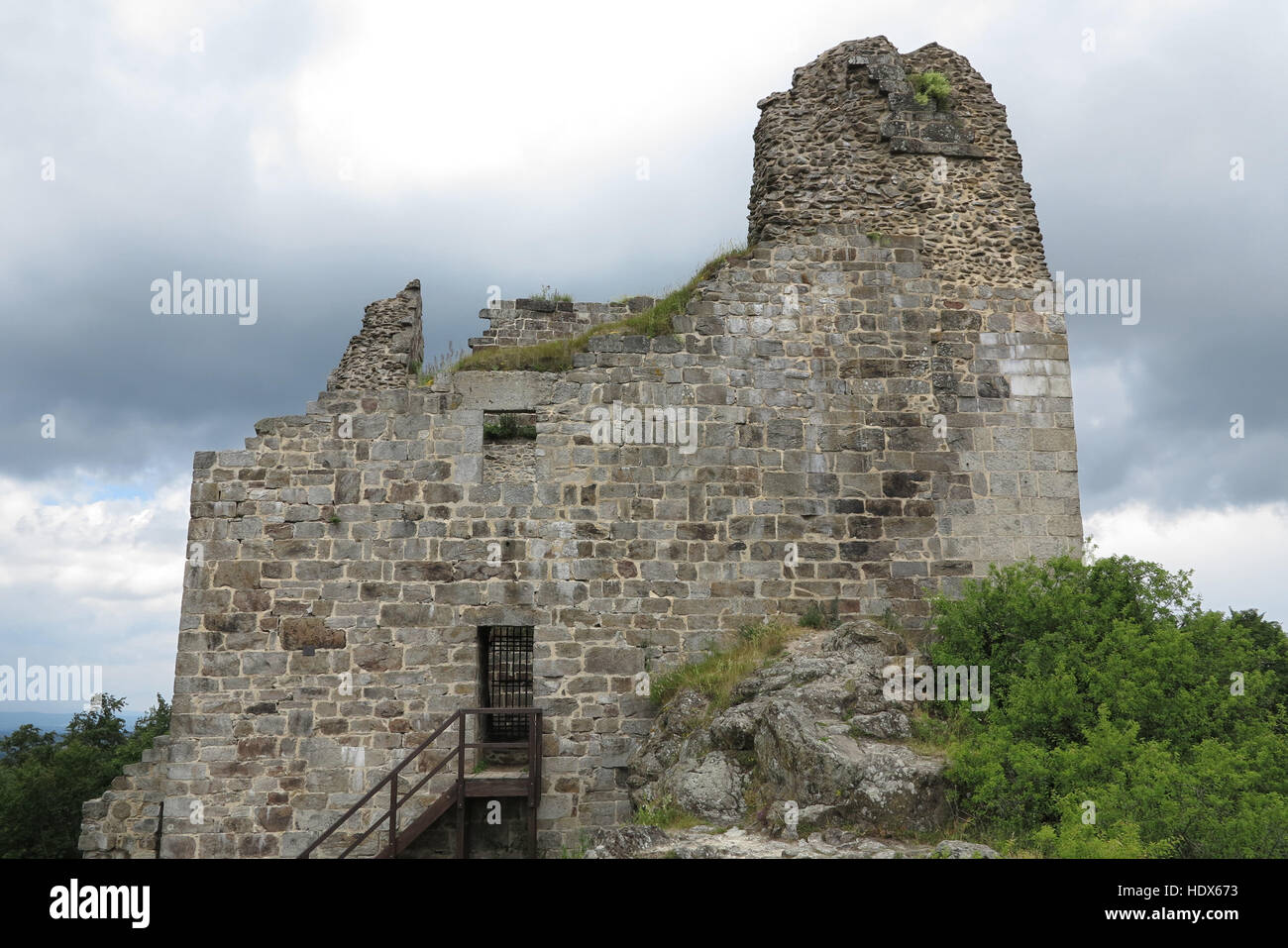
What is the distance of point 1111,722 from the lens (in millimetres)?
8539

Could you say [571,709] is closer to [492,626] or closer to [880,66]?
[492,626]

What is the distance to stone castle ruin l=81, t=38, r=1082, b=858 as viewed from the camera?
34.5 feet

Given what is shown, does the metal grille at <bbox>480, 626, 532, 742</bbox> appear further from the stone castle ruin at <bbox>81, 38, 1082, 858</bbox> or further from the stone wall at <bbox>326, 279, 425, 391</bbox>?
the stone wall at <bbox>326, 279, 425, 391</bbox>

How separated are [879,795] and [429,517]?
5790mm

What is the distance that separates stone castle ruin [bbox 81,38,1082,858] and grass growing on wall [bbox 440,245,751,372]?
22cm

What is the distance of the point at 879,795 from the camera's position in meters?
7.73

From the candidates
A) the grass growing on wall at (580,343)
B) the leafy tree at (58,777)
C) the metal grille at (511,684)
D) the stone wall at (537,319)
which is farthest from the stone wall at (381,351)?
the leafy tree at (58,777)

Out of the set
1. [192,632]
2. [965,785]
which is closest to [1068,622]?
[965,785]

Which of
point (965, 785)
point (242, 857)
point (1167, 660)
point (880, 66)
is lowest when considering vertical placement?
point (242, 857)
